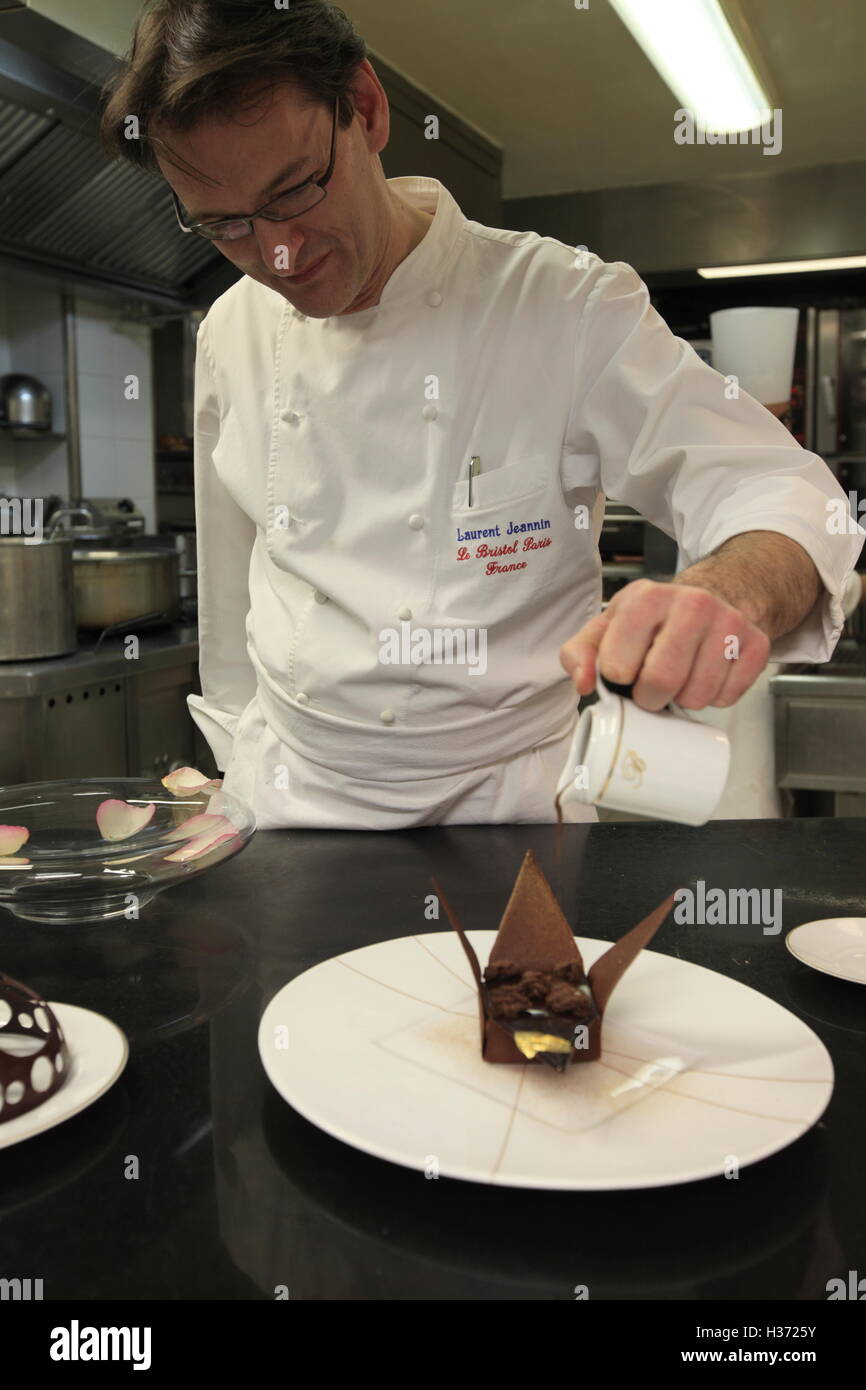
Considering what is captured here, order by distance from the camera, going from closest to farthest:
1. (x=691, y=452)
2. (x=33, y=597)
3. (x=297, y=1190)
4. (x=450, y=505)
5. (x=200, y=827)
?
1. (x=297, y=1190)
2. (x=200, y=827)
3. (x=691, y=452)
4. (x=450, y=505)
5. (x=33, y=597)

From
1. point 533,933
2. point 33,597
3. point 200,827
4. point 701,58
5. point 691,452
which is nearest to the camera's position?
point 533,933

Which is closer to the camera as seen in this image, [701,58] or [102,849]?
[102,849]

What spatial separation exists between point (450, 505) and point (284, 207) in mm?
428

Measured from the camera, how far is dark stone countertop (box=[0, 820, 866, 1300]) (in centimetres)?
64

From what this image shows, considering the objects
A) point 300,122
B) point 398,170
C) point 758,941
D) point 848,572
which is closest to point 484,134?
point 398,170

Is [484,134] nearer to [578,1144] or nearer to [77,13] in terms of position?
[77,13]

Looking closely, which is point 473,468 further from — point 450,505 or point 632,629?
point 632,629

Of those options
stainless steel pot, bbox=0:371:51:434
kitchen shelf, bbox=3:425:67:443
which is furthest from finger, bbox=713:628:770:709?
kitchen shelf, bbox=3:425:67:443

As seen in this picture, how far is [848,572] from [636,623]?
1.63 feet

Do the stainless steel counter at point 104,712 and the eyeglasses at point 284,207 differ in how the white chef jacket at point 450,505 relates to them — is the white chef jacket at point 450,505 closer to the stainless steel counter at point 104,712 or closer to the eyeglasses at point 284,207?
the eyeglasses at point 284,207

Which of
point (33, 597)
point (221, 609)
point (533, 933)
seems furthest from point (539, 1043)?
point (33, 597)

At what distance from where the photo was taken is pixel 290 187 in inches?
52.5

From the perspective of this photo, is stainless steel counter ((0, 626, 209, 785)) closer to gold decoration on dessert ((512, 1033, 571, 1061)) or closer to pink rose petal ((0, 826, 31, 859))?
pink rose petal ((0, 826, 31, 859))

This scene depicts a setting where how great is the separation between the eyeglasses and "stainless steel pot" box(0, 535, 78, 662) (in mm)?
1730
